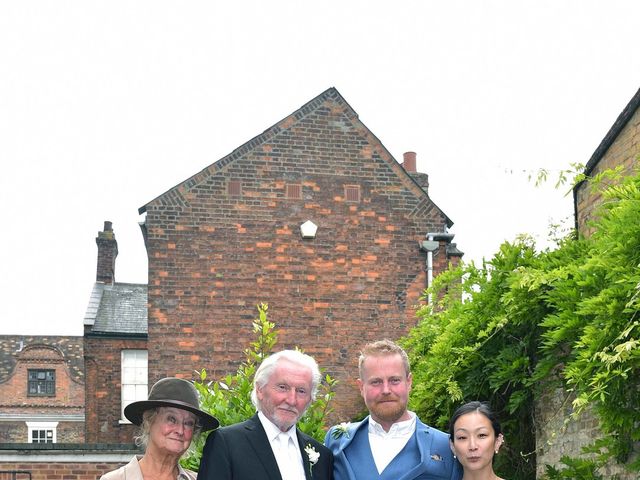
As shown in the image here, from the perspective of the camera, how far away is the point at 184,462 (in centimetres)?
676

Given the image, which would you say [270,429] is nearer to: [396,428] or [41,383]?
[396,428]

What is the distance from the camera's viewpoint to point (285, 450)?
4477mm

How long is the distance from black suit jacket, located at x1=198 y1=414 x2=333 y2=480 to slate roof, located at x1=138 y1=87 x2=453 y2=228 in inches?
435

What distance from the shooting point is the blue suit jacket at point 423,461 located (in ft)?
14.6

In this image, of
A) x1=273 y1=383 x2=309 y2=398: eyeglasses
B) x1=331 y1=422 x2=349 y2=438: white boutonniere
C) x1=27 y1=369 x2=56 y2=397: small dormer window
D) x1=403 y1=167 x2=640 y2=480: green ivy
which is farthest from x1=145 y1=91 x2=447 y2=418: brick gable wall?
x1=27 y1=369 x2=56 y2=397: small dormer window

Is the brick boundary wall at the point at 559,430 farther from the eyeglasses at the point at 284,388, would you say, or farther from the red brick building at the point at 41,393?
the red brick building at the point at 41,393

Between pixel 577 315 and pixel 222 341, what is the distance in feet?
32.3

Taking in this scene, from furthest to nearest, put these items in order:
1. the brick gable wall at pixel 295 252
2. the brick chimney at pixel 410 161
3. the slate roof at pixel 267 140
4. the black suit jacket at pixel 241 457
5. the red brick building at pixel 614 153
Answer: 1. the brick chimney at pixel 410 161
2. the slate roof at pixel 267 140
3. the brick gable wall at pixel 295 252
4. the red brick building at pixel 614 153
5. the black suit jacket at pixel 241 457

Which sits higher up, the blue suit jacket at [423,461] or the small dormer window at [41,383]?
the small dormer window at [41,383]

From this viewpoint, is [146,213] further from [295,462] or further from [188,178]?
[295,462]

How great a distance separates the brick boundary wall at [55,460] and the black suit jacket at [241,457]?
8930 millimetres

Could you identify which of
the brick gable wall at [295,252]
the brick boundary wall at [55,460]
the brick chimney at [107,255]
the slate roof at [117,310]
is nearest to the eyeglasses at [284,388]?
the brick boundary wall at [55,460]

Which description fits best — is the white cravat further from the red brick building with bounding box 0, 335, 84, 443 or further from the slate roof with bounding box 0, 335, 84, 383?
the slate roof with bounding box 0, 335, 84, 383

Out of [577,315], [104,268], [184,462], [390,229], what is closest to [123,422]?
[104,268]
